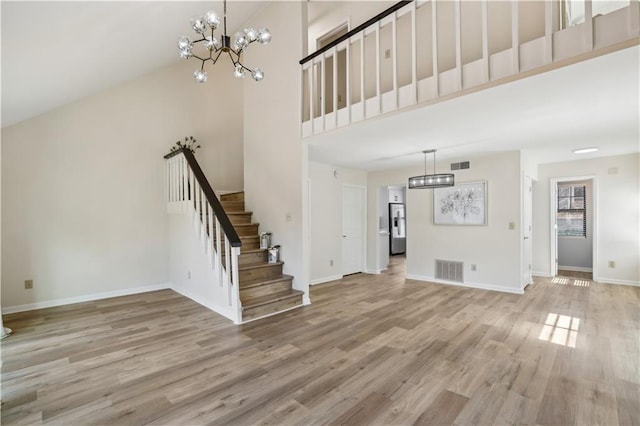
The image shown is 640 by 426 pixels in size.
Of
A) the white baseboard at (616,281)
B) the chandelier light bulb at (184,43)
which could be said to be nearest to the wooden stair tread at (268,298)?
the chandelier light bulb at (184,43)

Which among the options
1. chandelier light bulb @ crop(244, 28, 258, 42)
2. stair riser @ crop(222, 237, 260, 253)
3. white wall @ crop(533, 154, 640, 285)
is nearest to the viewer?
chandelier light bulb @ crop(244, 28, 258, 42)

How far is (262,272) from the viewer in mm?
4320

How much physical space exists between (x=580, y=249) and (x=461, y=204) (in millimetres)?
4012

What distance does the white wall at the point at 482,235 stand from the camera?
5035 millimetres

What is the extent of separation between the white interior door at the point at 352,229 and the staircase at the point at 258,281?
2261 millimetres

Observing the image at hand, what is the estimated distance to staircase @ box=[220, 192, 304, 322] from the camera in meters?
3.80

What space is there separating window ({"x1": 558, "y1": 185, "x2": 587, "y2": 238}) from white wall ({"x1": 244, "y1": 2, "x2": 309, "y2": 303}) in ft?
23.3

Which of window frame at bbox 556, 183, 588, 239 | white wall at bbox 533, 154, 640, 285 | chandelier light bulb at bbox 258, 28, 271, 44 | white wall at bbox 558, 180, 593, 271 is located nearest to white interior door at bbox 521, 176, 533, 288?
white wall at bbox 533, 154, 640, 285

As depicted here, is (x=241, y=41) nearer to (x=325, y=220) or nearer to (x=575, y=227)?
(x=325, y=220)

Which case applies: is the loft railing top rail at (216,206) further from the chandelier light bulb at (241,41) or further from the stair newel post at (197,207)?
the chandelier light bulb at (241,41)

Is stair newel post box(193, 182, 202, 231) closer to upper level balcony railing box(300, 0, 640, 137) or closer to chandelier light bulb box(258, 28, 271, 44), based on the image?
upper level balcony railing box(300, 0, 640, 137)

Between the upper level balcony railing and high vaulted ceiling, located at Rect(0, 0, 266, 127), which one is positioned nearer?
the upper level balcony railing

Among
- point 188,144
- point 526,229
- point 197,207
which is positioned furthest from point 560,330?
point 188,144

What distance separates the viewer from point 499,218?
5.19 metres
